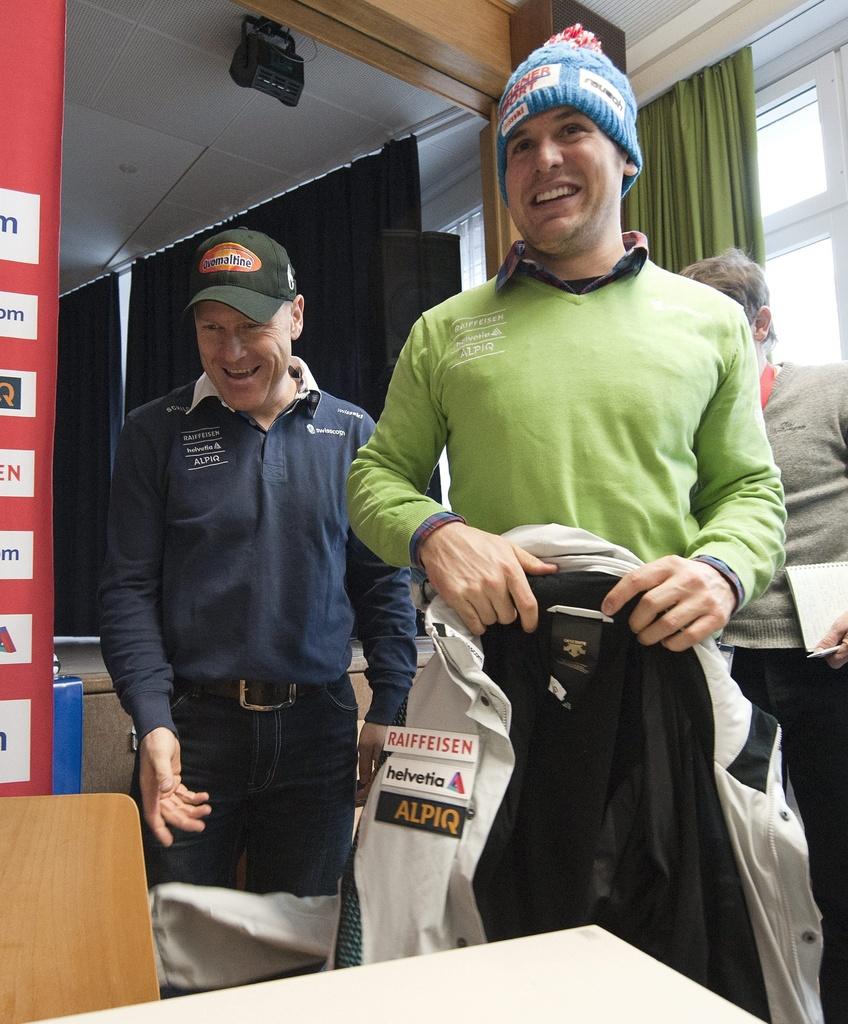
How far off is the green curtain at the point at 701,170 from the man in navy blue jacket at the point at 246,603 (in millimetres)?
2151

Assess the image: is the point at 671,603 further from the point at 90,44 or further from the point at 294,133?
the point at 294,133

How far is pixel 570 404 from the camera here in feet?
3.12

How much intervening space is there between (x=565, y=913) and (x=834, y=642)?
2.66 ft

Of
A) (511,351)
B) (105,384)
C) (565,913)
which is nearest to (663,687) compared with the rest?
(565,913)

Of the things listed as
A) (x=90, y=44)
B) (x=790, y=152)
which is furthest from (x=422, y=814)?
(x=90, y=44)

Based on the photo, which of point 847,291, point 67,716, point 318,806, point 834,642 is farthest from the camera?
point 847,291

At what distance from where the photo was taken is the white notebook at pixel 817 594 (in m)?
1.38

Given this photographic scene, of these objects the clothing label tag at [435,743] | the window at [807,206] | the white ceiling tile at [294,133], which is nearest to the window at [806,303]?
the window at [807,206]

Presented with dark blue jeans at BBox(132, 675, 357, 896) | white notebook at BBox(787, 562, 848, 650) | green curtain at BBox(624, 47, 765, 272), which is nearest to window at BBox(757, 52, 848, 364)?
green curtain at BBox(624, 47, 765, 272)

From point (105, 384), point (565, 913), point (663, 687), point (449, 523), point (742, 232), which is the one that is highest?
point (105, 384)

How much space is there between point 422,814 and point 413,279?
295 cm

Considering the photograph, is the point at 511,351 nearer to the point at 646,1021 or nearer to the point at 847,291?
the point at 646,1021

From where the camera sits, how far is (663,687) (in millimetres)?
839

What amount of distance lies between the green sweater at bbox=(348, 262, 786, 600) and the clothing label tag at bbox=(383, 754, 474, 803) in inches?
9.4
